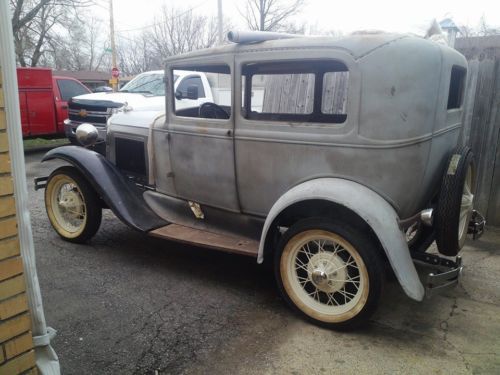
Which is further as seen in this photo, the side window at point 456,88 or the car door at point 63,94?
the car door at point 63,94

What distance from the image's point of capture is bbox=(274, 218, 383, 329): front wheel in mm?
2814

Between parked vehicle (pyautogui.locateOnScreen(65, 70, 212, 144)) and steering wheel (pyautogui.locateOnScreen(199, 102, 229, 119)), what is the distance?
431 cm

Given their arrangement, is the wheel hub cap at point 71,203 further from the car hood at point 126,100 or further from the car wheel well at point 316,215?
the car hood at point 126,100

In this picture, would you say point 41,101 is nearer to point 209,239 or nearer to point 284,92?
point 284,92

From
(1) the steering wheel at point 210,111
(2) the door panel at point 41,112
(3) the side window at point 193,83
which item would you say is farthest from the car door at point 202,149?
(2) the door panel at point 41,112

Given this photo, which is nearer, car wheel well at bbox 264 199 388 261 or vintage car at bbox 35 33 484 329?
vintage car at bbox 35 33 484 329

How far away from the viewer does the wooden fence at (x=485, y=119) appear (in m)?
4.89

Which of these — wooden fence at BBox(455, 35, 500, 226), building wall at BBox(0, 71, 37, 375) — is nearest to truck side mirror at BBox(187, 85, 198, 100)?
building wall at BBox(0, 71, 37, 375)

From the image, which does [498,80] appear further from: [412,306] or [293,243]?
[293,243]

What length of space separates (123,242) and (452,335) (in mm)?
3273

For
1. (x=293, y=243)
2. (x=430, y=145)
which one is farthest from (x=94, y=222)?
(x=430, y=145)

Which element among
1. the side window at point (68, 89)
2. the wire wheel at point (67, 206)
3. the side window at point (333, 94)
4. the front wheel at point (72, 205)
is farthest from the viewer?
the side window at point (68, 89)

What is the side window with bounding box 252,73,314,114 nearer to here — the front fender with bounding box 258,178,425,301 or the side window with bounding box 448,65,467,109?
the side window with bounding box 448,65,467,109

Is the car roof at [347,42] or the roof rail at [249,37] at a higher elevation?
the roof rail at [249,37]
